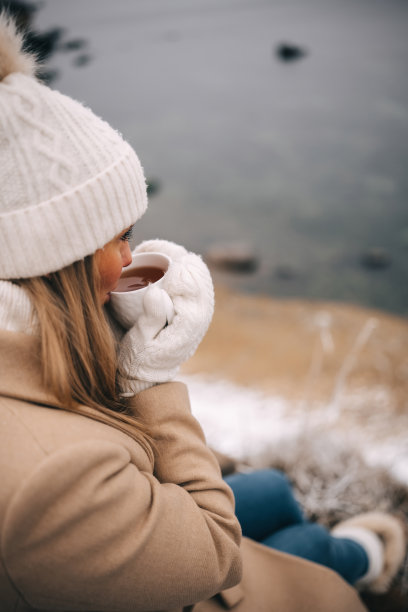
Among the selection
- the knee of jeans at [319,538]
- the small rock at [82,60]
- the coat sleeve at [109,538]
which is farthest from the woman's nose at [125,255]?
the small rock at [82,60]

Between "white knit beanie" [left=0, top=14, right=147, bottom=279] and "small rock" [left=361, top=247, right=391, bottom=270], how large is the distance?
5.56 metres

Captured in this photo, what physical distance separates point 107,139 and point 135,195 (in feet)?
0.43

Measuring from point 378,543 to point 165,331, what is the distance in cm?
142

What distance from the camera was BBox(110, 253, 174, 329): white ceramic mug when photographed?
1008mm

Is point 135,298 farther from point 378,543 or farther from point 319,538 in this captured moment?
point 378,543

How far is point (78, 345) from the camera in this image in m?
0.88

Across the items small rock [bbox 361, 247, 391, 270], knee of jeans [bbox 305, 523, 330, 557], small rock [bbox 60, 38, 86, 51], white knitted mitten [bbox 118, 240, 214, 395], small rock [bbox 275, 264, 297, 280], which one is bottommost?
small rock [bbox 275, 264, 297, 280]

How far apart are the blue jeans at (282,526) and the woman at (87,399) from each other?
37cm

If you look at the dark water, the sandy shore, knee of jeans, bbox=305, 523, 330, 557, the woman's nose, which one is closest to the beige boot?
knee of jeans, bbox=305, 523, 330, 557

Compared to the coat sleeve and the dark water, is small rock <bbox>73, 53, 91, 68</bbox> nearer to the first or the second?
the dark water

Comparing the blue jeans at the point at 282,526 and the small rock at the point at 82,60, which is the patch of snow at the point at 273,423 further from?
the small rock at the point at 82,60

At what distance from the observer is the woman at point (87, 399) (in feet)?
2.25

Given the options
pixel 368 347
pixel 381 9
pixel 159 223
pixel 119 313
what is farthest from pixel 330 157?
pixel 381 9

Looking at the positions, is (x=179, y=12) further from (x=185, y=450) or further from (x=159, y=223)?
(x=185, y=450)
